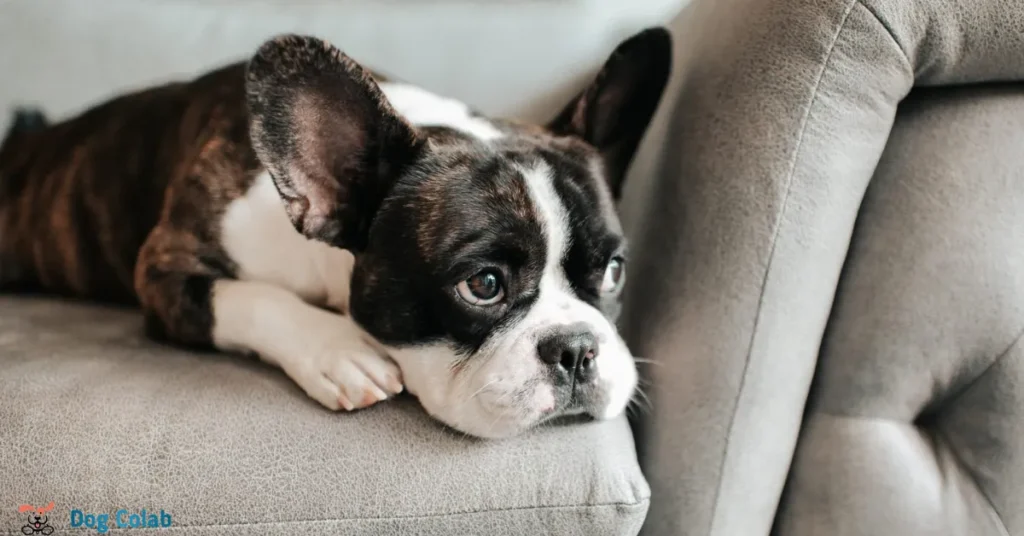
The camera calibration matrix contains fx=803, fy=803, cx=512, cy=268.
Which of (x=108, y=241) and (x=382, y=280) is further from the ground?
(x=382, y=280)

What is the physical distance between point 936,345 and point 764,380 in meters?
0.26

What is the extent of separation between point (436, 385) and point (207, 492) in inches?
13.8

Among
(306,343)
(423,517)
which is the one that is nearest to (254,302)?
(306,343)

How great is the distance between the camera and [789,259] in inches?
49.5

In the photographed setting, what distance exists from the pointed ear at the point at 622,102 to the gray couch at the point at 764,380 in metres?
0.11

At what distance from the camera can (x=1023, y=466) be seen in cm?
121

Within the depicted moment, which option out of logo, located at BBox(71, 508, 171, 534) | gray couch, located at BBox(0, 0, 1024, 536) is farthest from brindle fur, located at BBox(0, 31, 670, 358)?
logo, located at BBox(71, 508, 171, 534)

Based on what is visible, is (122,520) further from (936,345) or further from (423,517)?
(936,345)

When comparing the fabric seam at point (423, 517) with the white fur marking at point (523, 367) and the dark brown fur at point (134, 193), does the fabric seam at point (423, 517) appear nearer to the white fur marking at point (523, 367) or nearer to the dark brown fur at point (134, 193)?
the white fur marking at point (523, 367)

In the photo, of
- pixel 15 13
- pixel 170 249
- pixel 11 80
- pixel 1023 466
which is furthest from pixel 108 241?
pixel 1023 466

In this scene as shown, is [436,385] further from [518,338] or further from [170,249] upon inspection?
[170,249]

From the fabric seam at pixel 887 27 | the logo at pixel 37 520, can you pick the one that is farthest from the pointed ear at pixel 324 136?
the fabric seam at pixel 887 27

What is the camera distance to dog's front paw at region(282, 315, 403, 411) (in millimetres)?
1213

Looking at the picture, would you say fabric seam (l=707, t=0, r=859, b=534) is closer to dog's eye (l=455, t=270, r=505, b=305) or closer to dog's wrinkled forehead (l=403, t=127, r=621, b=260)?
dog's wrinkled forehead (l=403, t=127, r=621, b=260)
